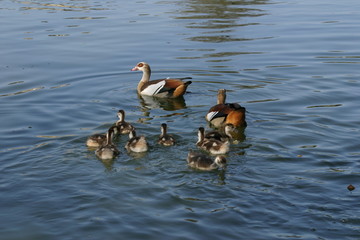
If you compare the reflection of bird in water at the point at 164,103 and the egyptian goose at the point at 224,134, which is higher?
the egyptian goose at the point at 224,134

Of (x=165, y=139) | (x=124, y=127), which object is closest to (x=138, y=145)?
(x=165, y=139)

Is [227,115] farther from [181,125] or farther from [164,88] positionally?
[164,88]

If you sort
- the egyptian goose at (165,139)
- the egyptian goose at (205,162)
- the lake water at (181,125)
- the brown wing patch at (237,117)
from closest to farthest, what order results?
the lake water at (181,125) → the egyptian goose at (205,162) → the egyptian goose at (165,139) → the brown wing patch at (237,117)

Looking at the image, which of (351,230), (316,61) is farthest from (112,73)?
(351,230)

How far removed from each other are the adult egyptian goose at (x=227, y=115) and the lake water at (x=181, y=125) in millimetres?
368

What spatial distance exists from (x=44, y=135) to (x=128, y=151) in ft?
6.85

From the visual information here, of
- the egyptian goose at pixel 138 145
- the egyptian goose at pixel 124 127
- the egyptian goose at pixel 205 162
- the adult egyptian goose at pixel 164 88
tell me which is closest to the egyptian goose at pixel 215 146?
the egyptian goose at pixel 205 162

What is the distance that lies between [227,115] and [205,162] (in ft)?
9.41

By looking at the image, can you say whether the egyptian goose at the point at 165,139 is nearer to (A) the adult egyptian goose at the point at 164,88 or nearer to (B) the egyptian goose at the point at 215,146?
(B) the egyptian goose at the point at 215,146

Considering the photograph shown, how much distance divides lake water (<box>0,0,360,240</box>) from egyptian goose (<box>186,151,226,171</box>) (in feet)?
0.46

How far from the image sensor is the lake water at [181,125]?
8.74 meters

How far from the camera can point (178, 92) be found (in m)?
16.0

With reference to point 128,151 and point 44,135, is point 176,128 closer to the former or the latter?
point 128,151

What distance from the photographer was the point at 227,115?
13086 mm
